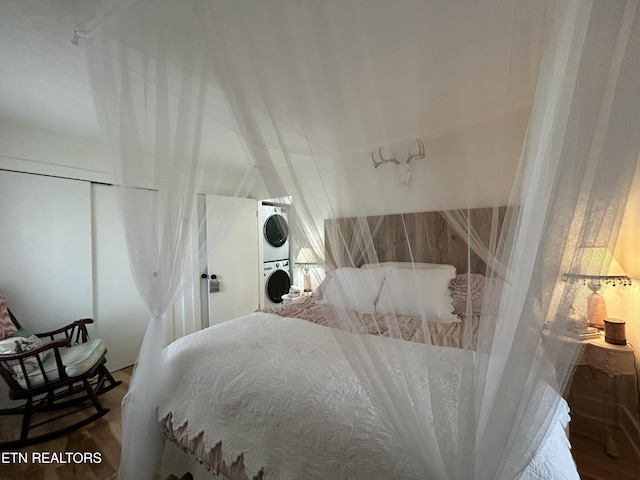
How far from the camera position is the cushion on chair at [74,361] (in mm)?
1866

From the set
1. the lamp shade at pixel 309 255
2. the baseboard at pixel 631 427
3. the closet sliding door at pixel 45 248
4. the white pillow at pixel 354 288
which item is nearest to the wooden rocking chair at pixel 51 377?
the closet sliding door at pixel 45 248

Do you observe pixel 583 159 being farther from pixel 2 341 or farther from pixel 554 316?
pixel 2 341

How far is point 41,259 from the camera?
2.42 meters

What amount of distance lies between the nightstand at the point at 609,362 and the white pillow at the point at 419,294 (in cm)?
76

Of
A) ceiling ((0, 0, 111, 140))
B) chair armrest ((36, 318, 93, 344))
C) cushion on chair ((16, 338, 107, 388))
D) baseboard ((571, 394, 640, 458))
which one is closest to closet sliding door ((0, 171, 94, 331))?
chair armrest ((36, 318, 93, 344))

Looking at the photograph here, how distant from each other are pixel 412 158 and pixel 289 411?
149 centimetres

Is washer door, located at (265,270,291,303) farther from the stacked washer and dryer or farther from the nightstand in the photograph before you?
the nightstand

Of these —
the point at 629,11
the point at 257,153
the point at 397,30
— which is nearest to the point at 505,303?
the point at 629,11

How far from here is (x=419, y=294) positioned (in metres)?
0.92

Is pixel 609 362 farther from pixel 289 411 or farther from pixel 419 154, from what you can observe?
pixel 289 411

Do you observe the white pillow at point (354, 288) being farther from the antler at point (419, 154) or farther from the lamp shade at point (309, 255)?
the antler at point (419, 154)

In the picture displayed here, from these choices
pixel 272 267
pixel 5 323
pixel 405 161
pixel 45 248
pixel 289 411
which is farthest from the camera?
pixel 272 267

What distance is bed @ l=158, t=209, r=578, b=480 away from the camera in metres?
0.81

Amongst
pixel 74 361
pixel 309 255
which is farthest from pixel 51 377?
pixel 309 255
